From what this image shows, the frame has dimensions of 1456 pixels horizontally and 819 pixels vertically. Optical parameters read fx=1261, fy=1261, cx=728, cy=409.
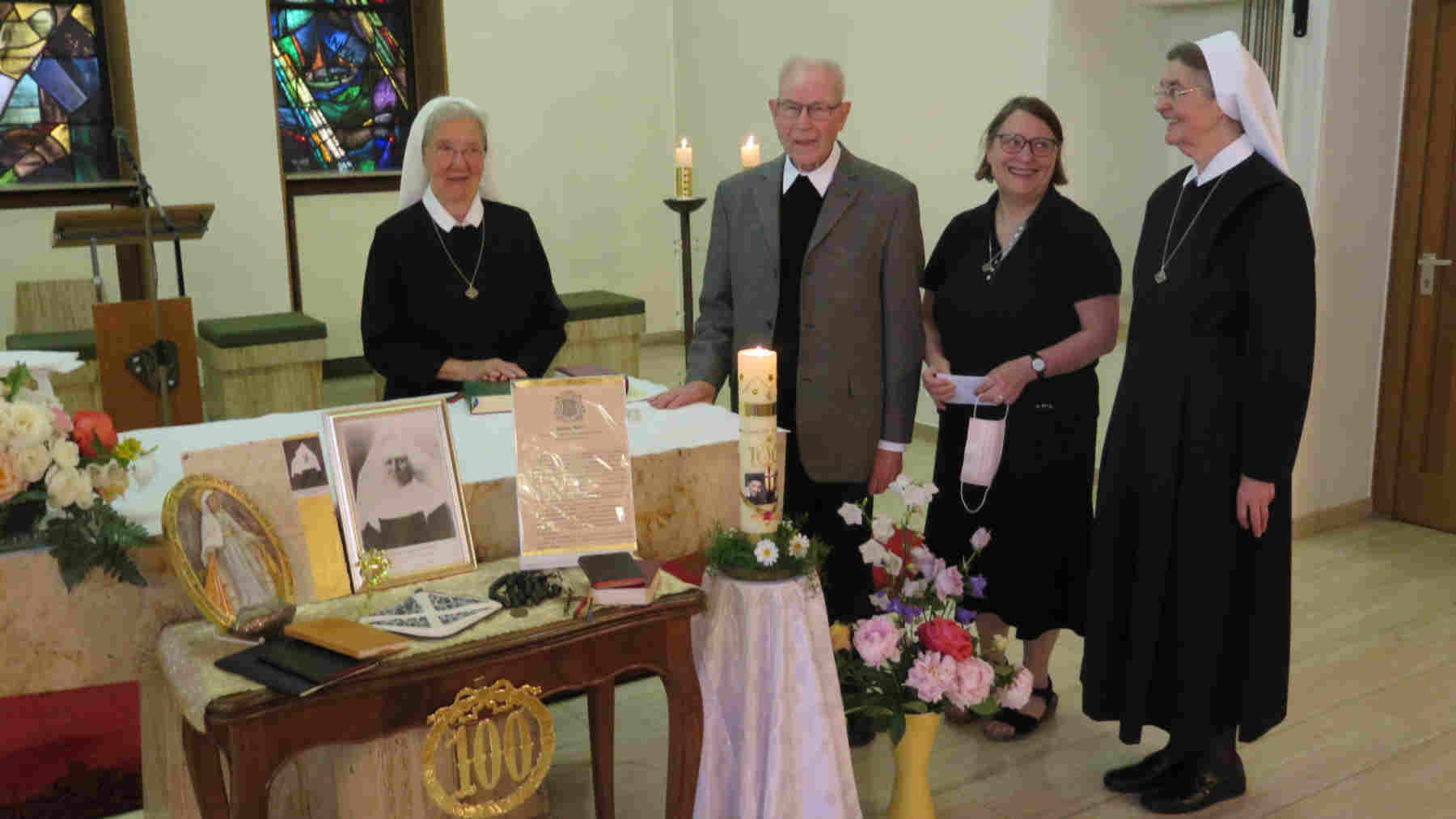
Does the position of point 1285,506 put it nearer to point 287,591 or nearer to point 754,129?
point 287,591

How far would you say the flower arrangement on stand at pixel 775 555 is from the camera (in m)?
2.35

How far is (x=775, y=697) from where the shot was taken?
2.36 m

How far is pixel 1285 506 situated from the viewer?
2699 mm

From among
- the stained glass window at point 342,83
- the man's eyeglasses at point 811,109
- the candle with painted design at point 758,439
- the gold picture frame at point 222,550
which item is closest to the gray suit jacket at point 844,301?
the man's eyeglasses at point 811,109

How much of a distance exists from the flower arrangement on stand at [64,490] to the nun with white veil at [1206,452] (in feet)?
6.64

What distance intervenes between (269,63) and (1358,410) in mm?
6186

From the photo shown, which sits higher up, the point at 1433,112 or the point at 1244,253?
the point at 1433,112

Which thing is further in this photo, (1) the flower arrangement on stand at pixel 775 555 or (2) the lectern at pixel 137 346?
(2) the lectern at pixel 137 346

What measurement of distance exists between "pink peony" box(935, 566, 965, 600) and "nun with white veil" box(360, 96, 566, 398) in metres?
1.07

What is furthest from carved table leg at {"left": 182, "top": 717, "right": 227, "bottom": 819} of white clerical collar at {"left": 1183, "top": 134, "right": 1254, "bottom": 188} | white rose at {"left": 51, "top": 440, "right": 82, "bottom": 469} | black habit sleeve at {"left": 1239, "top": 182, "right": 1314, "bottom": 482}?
white clerical collar at {"left": 1183, "top": 134, "right": 1254, "bottom": 188}

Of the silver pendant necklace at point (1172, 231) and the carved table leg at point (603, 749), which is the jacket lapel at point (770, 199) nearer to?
the silver pendant necklace at point (1172, 231)

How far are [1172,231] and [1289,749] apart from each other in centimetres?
136

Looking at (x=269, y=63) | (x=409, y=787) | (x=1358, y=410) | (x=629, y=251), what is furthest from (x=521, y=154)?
(x=409, y=787)

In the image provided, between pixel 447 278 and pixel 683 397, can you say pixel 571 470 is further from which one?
pixel 447 278
